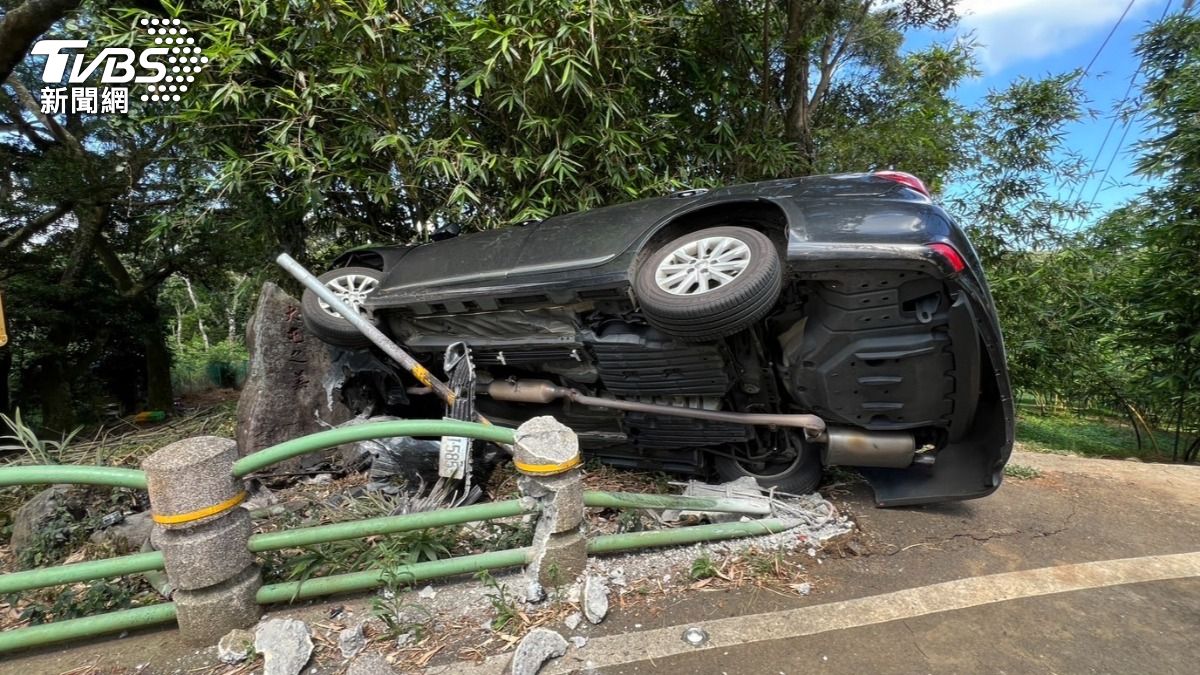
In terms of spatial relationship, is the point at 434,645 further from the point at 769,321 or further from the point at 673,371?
the point at 769,321

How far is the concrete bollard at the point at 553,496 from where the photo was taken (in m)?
2.01

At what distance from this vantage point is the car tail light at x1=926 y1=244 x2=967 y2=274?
199cm

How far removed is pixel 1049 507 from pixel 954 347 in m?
1.63

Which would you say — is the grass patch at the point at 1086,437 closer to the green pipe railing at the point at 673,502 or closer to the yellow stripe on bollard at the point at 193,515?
the green pipe railing at the point at 673,502

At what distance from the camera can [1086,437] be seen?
752cm

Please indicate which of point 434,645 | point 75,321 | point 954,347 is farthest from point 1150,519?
point 75,321

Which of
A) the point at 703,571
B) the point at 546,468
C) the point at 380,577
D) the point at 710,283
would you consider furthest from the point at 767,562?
the point at 380,577

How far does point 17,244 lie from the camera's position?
668cm

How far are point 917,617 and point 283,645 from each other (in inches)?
89.4

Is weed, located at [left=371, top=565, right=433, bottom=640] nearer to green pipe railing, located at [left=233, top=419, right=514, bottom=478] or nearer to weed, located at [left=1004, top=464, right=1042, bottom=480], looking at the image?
green pipe railing, located at [left=233, top=419, right=514, bottom=478]

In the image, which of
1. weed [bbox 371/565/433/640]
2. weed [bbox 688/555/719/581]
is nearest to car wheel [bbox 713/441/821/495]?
weed [bbox 688/555/719/581]

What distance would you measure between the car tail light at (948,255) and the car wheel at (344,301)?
10.0 feet

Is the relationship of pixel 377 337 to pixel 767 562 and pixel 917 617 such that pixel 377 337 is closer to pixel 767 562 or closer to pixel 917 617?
pixel 767 562

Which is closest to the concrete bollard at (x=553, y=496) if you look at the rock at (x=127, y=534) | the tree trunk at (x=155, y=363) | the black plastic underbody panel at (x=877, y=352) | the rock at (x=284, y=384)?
the black plastic underbody panel at (x=877, y=352)
